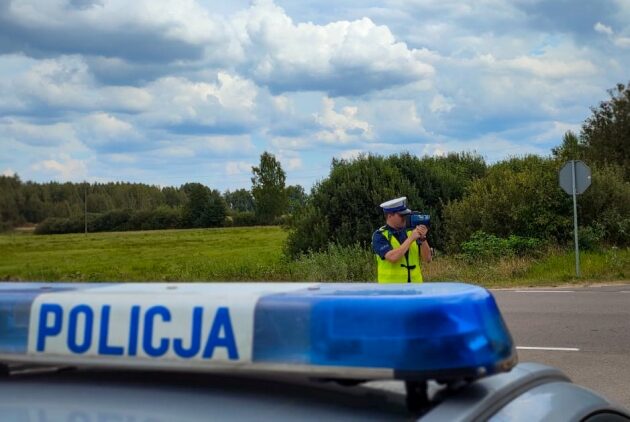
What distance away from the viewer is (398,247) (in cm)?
658

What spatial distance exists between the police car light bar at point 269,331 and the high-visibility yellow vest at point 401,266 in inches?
200

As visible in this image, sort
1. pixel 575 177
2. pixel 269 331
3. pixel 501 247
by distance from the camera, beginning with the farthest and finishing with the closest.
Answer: pixel 501 247 → pixel 575 177 → pixel 269 331

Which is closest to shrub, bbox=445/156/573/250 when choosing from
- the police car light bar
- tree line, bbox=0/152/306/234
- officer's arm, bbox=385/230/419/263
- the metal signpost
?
the metal signpost

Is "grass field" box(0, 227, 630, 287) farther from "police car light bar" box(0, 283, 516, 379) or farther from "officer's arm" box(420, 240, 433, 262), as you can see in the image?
"police car light bar" box(0, 283, 516, 379)

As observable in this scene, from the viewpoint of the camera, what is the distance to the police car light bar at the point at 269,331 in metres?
1.25

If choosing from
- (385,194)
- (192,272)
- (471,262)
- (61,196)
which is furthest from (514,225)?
(61,196)

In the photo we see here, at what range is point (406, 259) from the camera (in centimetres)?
661

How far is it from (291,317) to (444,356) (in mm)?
269

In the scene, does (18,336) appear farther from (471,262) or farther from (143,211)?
(143,211)

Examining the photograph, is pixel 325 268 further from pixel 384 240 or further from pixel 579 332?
pixel 384 240

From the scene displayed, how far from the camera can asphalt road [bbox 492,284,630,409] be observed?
730cm

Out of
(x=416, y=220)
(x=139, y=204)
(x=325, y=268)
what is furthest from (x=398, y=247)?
(x=139, y=204)

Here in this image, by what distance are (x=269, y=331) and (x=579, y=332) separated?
373 inches

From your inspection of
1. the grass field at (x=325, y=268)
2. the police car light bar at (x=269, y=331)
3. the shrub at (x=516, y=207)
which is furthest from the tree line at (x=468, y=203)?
the police car light bar at (x=269, y=331)
